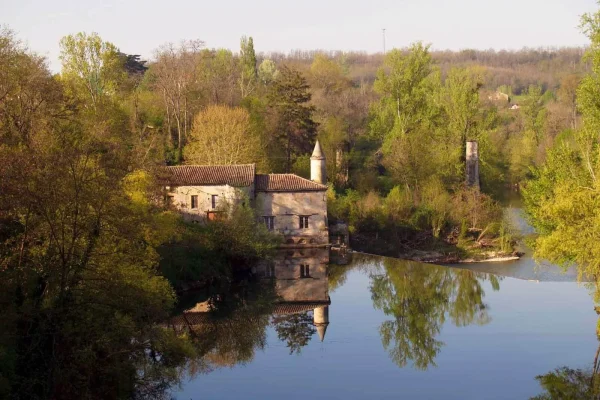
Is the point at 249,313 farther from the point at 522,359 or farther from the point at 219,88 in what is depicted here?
the point at 219,88

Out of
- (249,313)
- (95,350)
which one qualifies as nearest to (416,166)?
(249,313)

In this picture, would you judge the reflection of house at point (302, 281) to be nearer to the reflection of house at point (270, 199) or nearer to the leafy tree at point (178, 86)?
the reflection of house at point (270, 199)

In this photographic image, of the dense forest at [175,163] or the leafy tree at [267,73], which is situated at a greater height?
the leafy tree at [267,73]

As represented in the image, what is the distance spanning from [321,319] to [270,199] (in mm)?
13935

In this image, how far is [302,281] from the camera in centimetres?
3316

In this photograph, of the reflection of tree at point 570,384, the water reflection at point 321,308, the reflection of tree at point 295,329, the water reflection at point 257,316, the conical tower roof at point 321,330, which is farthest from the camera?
the conical tower roof at point 321,330

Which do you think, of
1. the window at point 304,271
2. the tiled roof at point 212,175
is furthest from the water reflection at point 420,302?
→ the tiled roof at point 212,175

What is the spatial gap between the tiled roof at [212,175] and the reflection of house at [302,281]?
171 inches

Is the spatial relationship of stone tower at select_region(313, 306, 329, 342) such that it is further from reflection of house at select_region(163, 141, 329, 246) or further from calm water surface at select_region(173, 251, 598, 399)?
reflection of house at select_region(163, 141, 329, 246)

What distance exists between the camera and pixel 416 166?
47125mm

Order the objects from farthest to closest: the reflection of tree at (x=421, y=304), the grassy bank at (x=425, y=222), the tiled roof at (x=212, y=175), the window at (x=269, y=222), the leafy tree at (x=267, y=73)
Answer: the leafy tree at (x=267, y=73) → the grassy bank at (x=425, y=222) → the window at (x=269, y=222) → the tiled roof at (x=212, y=175) → the reflection of tree at (x=421, y=304)

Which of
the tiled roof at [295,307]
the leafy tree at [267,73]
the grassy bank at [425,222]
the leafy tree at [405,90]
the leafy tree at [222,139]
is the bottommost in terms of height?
the tiled roof at [295,307]

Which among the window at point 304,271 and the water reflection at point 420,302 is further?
the window at point 304,271

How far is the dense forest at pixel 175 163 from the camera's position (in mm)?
16984
